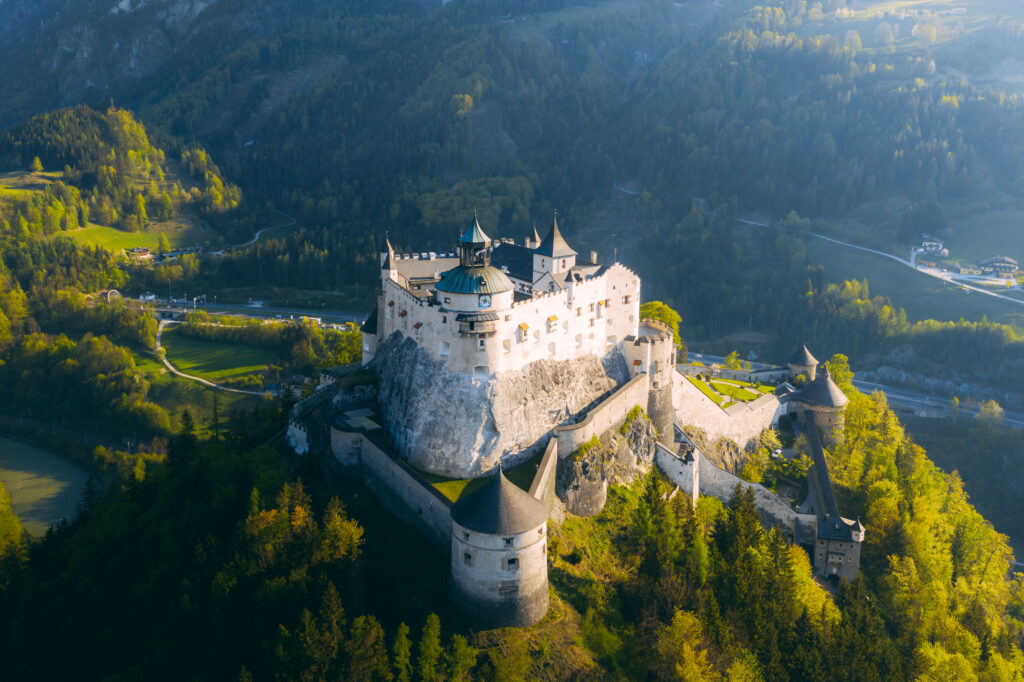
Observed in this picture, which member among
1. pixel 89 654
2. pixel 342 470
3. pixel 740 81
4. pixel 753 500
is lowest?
pixel 89 654

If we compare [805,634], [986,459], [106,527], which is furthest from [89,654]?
[986,459]

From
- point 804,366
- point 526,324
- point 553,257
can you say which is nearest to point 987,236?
point 804,366

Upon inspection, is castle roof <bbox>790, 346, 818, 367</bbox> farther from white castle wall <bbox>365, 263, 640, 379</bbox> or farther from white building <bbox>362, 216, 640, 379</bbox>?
white castle wall <bbox>365, 263, 640, 379</bbox>

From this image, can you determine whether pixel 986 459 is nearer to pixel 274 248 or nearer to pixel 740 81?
pixel 274 248

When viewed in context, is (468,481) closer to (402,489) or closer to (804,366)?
(402,489)

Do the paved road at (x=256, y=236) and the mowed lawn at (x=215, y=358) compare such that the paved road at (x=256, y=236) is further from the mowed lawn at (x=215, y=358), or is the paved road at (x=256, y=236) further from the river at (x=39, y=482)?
the river at (x=39, y=482)

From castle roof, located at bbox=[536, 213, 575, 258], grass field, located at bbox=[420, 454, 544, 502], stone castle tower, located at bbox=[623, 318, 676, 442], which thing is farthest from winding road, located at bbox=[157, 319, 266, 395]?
grass field, located at bbox=[420, 454, 544, 502]
